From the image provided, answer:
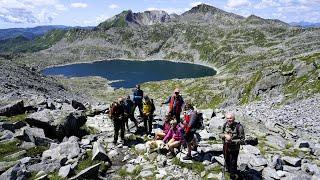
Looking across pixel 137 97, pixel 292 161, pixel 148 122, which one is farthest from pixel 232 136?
pixel 137 97

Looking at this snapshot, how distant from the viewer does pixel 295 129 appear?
3672cm

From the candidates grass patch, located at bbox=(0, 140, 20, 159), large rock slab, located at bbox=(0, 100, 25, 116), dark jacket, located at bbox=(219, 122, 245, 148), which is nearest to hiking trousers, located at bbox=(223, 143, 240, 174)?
dark jacket, located at bbox=(219, 122, 245, 148)

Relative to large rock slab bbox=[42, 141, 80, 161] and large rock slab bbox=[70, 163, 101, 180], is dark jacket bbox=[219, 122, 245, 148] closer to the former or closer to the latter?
large rock slab bbox=[70, 163, 101, 180]

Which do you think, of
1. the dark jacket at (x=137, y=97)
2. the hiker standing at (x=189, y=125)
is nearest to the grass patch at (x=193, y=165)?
the hiker standing at (x=189, y=125)

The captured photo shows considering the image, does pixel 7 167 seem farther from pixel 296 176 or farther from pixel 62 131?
pixel 296 176

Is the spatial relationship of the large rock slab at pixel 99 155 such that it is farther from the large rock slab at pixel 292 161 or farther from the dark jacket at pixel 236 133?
the large rock slab at pixel 292 161

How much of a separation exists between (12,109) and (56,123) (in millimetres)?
7134

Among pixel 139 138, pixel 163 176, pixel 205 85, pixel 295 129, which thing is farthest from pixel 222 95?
pixel 163 176

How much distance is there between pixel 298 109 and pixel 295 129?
12970 mm

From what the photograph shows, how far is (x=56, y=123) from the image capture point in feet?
92.2

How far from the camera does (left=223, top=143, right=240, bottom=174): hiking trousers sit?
1882 centimetres

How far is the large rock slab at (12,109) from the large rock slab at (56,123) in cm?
462

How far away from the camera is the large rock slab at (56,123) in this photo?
2808 cm

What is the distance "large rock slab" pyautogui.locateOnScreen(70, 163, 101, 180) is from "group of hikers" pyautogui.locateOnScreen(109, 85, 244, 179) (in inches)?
192
